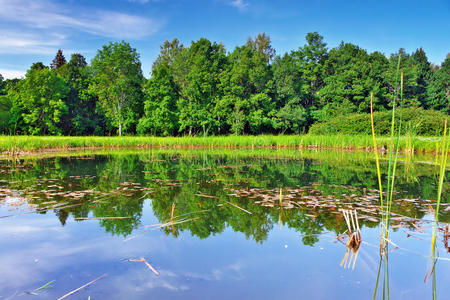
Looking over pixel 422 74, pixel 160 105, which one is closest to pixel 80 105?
pixel 160 105

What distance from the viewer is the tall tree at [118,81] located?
27.3m

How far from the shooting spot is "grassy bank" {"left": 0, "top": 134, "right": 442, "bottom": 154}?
13.8m

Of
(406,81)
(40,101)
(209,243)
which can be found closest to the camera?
(209,243)

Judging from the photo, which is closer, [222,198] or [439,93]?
[222,198]

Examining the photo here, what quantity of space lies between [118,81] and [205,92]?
829 cm

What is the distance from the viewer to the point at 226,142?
62.3 feet

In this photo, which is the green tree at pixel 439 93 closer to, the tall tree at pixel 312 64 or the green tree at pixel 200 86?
the tall tree at pixel 312 64

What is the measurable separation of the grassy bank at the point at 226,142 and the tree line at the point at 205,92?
22.6ft

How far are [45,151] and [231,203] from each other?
13.8m

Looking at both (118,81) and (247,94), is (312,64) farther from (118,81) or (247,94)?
(118,81)

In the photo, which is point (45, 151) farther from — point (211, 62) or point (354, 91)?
point (354, 91)

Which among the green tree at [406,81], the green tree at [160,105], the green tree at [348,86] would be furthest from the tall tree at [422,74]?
the green tree at [160,105]

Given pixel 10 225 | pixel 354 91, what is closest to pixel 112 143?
pixel 10 225

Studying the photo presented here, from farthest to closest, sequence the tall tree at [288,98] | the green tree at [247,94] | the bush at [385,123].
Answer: the tall tree at [288,98] → the green tree at [247,94] → the bush at [385,123]
